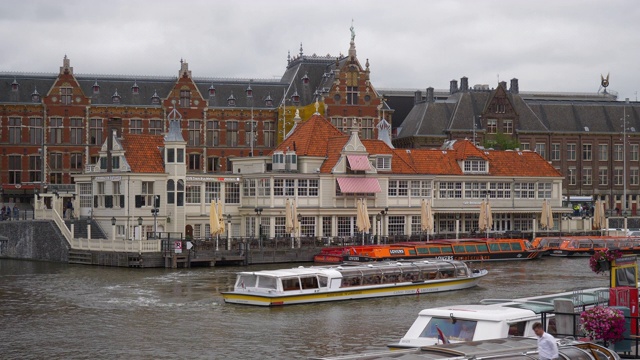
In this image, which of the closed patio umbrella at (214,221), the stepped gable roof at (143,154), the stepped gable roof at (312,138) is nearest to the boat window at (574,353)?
the closed patio umbrella at (214,221)

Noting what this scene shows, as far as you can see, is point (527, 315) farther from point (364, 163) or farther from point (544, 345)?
point (364, 163)

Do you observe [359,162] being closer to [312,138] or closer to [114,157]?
[312,138]

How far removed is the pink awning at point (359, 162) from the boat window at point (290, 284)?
29562 millimetres

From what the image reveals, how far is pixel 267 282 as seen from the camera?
163 feet

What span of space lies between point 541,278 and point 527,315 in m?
29.4

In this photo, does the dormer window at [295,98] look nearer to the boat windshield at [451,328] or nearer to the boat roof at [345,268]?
the boat roof at [345,268]

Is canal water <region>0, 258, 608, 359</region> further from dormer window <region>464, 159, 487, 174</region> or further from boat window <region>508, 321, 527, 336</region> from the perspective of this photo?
dormer window <region>464, 159, 487, 174</region>

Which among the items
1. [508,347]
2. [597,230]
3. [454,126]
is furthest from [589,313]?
[454,126]

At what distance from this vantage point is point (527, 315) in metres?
33.6

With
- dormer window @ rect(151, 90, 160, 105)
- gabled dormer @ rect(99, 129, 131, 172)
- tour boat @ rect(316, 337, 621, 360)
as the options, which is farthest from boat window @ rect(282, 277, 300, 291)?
dormer window @ rect(151, 90, 160, 105)

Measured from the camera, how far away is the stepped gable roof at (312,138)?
7981 cm

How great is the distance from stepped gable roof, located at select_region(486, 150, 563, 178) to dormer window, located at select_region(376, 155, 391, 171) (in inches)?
418

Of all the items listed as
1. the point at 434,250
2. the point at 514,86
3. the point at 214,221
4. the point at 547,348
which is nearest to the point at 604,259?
the point at 547,348

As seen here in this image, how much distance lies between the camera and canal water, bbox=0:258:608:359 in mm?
38000
